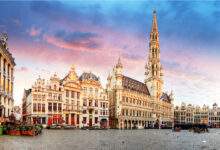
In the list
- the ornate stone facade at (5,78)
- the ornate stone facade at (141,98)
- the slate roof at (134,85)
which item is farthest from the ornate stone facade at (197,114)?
the ornate stone facade at (5,78)

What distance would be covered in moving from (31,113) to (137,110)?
139 feet

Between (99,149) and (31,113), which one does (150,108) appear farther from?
(99,149)

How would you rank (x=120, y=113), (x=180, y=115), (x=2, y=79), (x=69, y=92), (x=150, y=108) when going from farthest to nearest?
(x=180, y=115), (x=150, y=108), (x=120, y=113), (x=69, y=92), (x=2, y=79)

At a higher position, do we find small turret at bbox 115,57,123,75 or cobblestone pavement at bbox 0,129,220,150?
small turret at bbox 115,57,123,75

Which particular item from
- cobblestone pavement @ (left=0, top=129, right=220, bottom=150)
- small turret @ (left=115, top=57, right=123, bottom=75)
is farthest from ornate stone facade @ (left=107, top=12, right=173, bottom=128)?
cobblestone pavement @ (left=0, top=129, right=220, bottom=150)

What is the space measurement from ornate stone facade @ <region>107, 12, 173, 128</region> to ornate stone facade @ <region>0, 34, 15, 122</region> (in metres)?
45.7

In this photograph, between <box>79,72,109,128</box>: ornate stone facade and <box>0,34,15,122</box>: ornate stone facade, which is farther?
<box>79,72,109,128</box>: ornate stone facade

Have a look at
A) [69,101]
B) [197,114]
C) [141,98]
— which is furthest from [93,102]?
[197,114]

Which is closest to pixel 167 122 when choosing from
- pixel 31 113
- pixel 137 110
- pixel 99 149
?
pixel 137 110

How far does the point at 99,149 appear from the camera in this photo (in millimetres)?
26312

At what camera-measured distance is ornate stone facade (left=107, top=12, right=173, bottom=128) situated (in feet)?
335

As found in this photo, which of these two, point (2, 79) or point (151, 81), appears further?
point (151, 81)

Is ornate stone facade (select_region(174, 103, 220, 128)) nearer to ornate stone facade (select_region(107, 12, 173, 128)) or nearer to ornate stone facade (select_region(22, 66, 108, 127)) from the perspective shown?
ornate stone facade (select_region(107, 12, 173, 128))

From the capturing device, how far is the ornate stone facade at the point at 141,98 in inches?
4018
